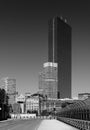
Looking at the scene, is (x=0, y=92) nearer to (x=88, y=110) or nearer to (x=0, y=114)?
(x=0, y=114)

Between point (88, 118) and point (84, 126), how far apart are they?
3.32 ft

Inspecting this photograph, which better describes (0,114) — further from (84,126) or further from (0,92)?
(84,126)

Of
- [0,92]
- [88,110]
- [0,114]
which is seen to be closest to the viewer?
[88,110]

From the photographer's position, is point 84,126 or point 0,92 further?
point 0,92

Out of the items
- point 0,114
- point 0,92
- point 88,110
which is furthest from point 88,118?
point 0,92

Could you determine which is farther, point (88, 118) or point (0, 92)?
point (0, 92)

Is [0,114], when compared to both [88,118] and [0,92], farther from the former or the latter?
[88,118]

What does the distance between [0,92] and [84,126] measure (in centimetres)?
12308

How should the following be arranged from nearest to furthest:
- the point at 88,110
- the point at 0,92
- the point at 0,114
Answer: the point at 88,110
the point at 0,114
the point at 0,92

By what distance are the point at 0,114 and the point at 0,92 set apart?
99.7ft

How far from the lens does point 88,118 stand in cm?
4084

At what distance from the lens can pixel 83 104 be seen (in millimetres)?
43125

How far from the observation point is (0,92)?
16138cm

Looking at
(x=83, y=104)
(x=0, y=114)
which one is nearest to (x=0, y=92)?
(x=0, y=114)
